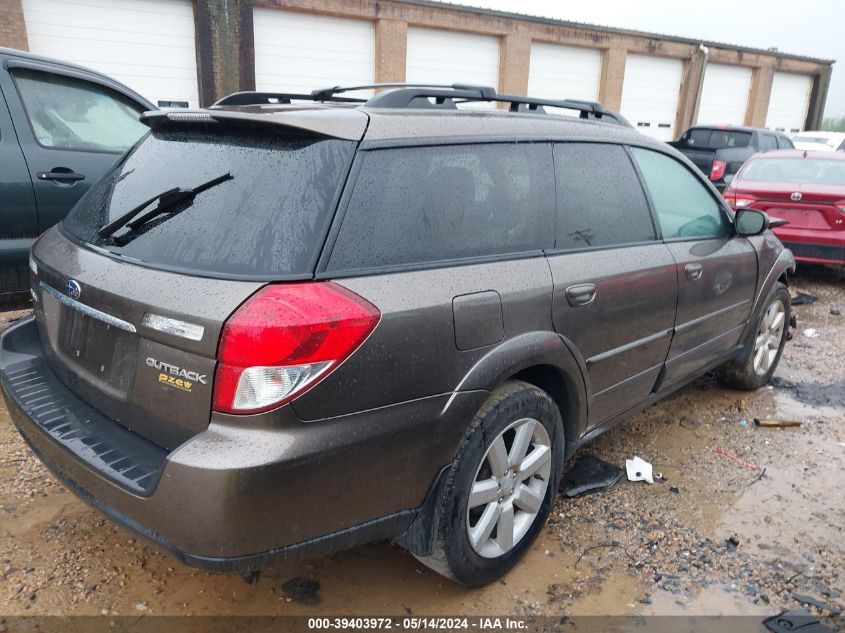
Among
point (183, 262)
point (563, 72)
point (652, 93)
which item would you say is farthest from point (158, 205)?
point (652, 93)

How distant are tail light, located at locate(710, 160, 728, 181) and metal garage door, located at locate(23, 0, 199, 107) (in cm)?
1131

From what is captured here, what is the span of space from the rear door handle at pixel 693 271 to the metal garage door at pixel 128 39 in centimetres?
1365

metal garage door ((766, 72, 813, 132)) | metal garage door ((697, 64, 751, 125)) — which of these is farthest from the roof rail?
metal garage door ((766, 72, 813, 132))

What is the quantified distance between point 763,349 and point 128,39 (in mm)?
14175

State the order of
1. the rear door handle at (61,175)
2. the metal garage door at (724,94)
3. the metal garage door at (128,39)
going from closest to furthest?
1. the rear door handle at (61,175)
2. the metal garage door at (128,39)
3. the metal garage door at (724,94)

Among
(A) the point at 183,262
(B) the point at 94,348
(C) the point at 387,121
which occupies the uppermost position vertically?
(C) the point at 387,121

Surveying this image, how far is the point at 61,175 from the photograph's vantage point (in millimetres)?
3896

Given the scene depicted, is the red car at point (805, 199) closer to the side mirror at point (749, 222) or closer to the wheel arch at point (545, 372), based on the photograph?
the side mirror at point (749, 222)

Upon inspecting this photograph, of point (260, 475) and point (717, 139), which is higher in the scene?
point (260, 475)

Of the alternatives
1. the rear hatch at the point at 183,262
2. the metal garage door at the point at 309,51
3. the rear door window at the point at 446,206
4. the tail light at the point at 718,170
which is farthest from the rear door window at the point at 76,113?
the metal garage door at the point at 309,51

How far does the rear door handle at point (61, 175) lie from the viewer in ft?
12.6

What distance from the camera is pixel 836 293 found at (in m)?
7.53

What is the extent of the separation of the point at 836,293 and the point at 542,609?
22.8ft

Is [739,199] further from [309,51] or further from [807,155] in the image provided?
[309,51]
